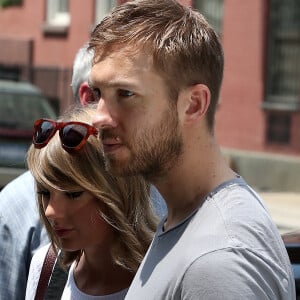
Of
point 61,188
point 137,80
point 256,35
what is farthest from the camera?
point 256,35

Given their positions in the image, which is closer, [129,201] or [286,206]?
[129,201]

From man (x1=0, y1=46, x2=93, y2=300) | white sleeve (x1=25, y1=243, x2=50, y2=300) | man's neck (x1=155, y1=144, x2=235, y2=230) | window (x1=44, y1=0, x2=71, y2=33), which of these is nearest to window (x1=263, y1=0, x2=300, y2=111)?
window (x1=44, y1=0, x2=71, y2=33)

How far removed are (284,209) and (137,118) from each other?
501 inches

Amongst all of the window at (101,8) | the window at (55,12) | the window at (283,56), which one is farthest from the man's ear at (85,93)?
the window at (55,12)

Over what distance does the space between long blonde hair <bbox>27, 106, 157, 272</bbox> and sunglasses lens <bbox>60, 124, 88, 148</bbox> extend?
6cm

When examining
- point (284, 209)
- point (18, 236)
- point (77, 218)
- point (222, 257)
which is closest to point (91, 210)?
point (77, 218)

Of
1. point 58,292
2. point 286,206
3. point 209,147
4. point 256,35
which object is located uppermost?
point 209,147

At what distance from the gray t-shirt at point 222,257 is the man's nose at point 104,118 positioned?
10.3 inches

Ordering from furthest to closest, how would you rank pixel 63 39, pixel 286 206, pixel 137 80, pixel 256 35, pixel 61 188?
pixel 63 39
pixel 256 35
pixel 286 206
pixel 61 188
pixel 137 80

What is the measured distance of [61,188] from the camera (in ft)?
9.57

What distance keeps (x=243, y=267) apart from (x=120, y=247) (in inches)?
38.0

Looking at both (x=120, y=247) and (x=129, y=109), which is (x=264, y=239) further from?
(x=120, y=247)

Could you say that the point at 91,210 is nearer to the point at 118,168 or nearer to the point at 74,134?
the point at 74,134

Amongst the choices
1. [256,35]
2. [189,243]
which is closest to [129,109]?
[189,243]
